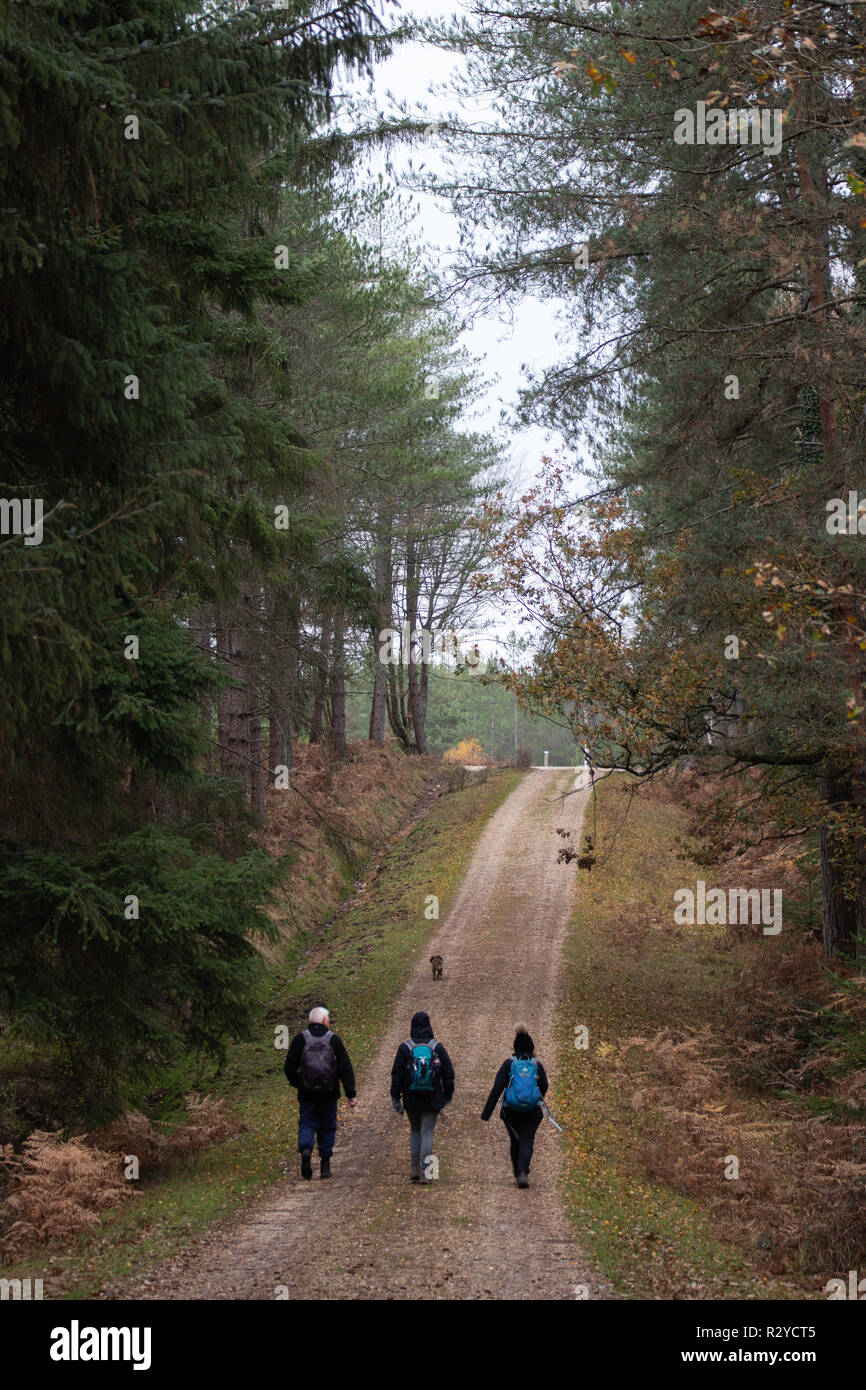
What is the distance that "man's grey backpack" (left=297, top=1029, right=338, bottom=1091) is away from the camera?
34.6ft

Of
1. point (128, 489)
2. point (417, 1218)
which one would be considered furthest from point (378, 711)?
point (128, 489)

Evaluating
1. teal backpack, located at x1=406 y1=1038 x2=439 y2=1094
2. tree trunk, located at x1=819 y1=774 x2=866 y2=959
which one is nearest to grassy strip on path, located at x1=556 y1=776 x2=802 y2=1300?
teal backpack, located at x1=406 y1=1038 x2=439 y2=1094

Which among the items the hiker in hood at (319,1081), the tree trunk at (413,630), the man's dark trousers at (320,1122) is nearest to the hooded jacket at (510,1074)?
the hiker in hood at (319,1081)

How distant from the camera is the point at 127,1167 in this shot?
418 inches

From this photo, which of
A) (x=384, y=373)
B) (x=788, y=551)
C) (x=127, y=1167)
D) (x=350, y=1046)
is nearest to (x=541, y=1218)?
(x=127, y=1167)

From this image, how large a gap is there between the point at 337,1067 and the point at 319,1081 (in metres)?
0.23

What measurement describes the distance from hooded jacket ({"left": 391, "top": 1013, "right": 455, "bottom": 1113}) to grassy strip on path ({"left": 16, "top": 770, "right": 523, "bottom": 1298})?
156 centimetres

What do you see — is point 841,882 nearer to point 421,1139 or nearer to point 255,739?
point 421,1139

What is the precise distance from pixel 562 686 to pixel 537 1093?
21.8 feet

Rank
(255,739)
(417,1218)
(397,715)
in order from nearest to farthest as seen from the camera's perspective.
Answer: (417,1218)
(255,739)
(397,715)

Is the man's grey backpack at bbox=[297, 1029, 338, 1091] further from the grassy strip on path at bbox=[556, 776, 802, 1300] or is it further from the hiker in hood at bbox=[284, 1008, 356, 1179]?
the grassy strip on path at bbox=[556, 776, 802, 1300]

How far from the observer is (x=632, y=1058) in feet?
49.9
